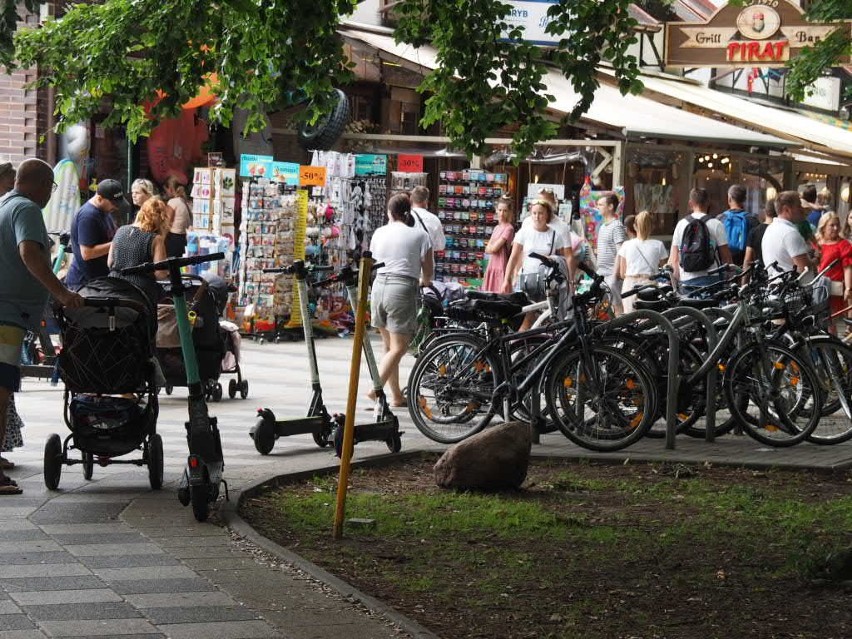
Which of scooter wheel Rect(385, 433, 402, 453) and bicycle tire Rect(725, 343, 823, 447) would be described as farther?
bicycle tire Rect(725, 343, 823, 447)

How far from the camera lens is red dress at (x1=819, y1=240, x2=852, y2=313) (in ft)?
49.9

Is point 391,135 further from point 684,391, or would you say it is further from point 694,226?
point 684,391

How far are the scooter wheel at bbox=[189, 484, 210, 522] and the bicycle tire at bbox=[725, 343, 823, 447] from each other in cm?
460

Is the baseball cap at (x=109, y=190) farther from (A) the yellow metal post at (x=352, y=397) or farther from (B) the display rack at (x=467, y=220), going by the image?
(B) the display rack at (x=467, y=220)

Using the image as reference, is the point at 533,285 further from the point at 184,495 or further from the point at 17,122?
the point at 17,122

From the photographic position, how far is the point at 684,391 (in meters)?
11.1

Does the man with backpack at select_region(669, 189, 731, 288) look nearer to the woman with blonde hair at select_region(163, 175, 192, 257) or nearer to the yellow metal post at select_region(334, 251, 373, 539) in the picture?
the woman with blonde hair at select_region(163, 175, 192, 257)

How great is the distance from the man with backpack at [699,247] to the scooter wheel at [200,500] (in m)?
8.08

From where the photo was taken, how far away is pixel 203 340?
37.7 feet

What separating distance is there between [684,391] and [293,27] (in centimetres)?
424

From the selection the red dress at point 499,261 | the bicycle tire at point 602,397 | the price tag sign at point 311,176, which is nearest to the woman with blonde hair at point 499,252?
the red dress at point 499,261

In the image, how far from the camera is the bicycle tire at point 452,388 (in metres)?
10.7

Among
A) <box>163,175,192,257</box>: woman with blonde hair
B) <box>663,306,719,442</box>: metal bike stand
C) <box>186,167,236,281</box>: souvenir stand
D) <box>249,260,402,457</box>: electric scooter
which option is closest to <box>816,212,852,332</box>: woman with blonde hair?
<box>663,306,719,442</box>: metal bike stand

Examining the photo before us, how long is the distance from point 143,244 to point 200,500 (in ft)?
18.8
